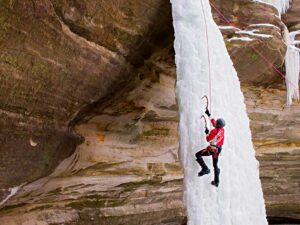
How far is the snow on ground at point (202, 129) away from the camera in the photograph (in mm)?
3957

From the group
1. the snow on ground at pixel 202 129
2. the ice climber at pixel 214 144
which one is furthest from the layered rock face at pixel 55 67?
the ice climber at pixel 214 144

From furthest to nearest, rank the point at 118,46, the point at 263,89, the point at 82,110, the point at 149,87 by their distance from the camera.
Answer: the point at 263,89 → the point at 149,87 → the point at 82,110 → the point at 118,46

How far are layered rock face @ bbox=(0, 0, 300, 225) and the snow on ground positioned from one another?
42cm

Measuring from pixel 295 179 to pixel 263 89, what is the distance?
3.00 metres

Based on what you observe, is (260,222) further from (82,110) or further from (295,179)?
(295,179)

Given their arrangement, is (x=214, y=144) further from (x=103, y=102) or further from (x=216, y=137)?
(x=103, y=102)

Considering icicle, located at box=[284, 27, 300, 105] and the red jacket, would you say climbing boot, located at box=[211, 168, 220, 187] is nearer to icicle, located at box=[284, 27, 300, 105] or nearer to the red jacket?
the red jacket

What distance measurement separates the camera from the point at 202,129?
4.04m

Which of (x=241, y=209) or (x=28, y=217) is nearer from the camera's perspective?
(x=241, y=209)

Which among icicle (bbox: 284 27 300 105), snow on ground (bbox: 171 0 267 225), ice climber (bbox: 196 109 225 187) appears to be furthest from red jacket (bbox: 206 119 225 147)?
icicle (bbox: 284 27 300 105)

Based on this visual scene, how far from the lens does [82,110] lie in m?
4.64

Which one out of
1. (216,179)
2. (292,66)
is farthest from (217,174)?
(292,66)

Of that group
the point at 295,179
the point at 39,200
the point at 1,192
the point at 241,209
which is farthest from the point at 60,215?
the point at 295,179

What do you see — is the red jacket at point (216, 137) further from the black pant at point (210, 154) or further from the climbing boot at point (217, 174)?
the climbing boot at point (217, 174)
